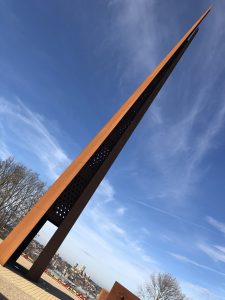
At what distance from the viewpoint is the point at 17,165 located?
28.1m

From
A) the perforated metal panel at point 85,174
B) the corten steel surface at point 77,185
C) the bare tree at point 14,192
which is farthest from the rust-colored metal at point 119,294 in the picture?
the bare tree at point 14,192

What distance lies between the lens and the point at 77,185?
902cm

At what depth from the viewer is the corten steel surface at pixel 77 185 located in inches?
310

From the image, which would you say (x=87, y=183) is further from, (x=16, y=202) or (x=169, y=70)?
(x=16, y=202)

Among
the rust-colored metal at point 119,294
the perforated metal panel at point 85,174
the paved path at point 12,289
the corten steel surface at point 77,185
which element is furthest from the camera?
the perforated metal panel at point 85,174

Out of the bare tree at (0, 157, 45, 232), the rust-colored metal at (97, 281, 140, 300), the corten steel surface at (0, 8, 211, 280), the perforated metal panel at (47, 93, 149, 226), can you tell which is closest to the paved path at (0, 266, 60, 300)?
the corten steel surface at (0, 8, 211, 280)

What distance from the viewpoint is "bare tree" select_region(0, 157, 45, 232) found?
26516 millimetres

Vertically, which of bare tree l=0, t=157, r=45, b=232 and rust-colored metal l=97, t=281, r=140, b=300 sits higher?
bare tree l=0, t=157, r=45, b=232

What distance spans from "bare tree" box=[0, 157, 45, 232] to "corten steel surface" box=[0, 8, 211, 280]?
19.0m

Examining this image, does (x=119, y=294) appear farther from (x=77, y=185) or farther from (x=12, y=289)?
(x=77, y=185)

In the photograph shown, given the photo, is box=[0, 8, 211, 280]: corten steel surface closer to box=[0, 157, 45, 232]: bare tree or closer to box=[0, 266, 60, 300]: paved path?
box=[0, 266, 60, 300]: paved path

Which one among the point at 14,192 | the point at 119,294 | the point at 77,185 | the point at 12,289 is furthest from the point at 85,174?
the point at 14,192

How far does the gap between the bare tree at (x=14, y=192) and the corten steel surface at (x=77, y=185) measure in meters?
19.0

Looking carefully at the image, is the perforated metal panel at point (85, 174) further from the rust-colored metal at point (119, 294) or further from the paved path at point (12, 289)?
the rust-colored metal at point (119, 294)
